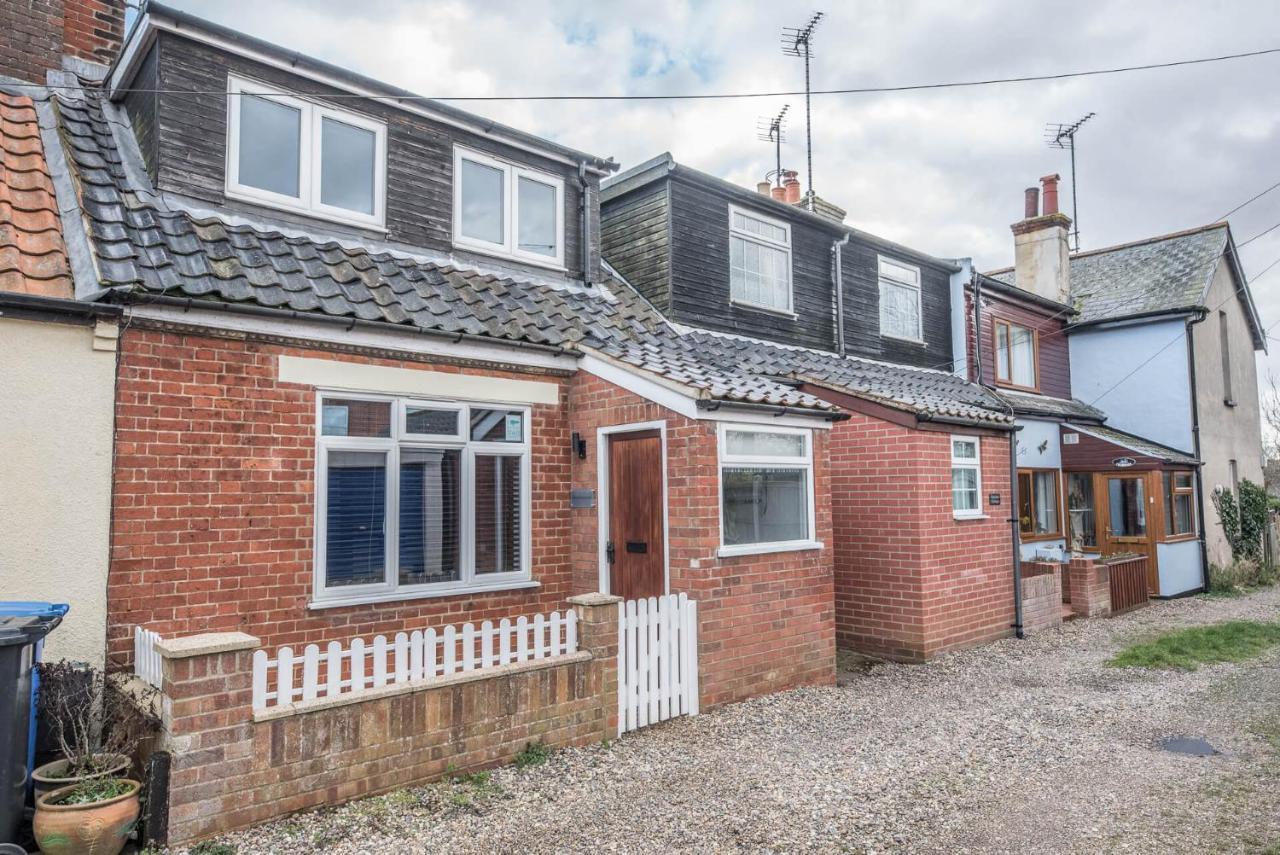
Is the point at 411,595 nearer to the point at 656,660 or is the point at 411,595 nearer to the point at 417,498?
the point at 417,498

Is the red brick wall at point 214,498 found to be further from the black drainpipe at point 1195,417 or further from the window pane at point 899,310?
the black drainpipe at point 1195,417

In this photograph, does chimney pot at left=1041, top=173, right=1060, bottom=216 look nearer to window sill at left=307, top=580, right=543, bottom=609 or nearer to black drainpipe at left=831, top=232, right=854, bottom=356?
black drainpipe at left=831, top=232, right=854, bottom=356

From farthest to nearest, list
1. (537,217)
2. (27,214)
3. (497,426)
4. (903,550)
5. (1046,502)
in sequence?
(1046,502)
(537,217)
(903,550)
(497,426)
(27,214)

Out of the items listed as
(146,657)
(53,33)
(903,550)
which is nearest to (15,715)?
(146,657)

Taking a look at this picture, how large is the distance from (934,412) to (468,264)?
601 cm

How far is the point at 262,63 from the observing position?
7766 millimetres

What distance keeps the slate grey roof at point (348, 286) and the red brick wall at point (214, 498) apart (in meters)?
0.47

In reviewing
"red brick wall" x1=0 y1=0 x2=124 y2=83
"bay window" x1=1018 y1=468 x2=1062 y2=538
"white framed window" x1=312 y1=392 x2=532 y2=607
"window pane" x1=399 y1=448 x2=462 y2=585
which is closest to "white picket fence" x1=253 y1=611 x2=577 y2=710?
"white framed window" x1=312 y1=392 x2=532 y2=607

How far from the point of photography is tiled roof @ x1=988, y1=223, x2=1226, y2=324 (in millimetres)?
18297

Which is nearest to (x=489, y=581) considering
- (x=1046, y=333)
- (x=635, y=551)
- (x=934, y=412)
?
(x=635, y=551)

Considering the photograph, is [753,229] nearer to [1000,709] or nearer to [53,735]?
[1000,709]

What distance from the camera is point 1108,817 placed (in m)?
4.92

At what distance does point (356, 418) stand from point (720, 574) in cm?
366

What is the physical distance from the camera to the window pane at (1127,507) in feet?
52.8
